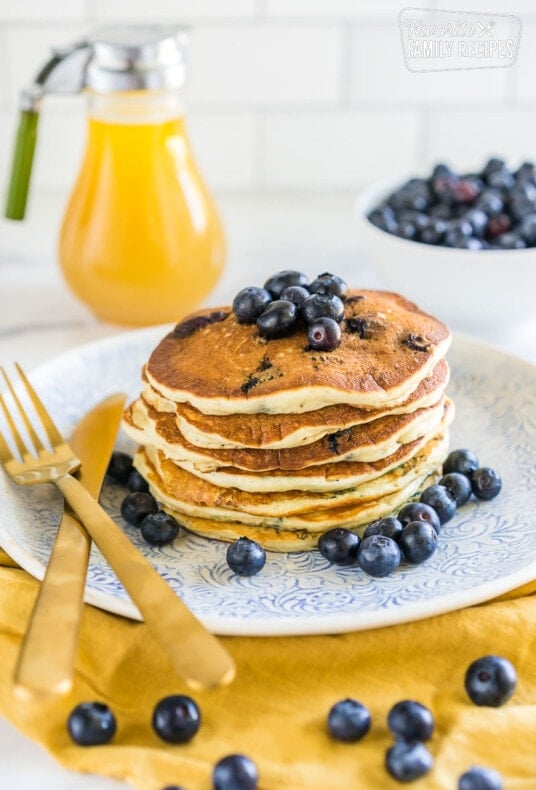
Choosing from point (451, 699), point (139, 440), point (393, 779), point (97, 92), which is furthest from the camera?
point (97, 92)

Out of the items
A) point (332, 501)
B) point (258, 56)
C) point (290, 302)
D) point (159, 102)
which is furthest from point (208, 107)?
point (332, 501)

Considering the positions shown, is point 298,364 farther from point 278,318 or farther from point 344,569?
point 344,569

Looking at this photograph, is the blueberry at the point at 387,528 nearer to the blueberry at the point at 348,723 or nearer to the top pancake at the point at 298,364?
Result: the top pancake at the point at 298,364

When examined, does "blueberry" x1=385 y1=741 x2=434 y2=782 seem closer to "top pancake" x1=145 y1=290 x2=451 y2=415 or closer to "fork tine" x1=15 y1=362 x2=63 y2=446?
"top pancake" x1=145 y1=290 x2=451 y2=415

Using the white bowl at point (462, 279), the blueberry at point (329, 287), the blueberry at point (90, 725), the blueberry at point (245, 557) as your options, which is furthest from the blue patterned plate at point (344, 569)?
the blueberry at point (329, 287)

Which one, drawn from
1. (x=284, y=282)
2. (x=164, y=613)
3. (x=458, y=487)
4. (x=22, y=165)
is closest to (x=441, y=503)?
(x=458, y=487)

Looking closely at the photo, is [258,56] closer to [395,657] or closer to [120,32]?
[120,32]

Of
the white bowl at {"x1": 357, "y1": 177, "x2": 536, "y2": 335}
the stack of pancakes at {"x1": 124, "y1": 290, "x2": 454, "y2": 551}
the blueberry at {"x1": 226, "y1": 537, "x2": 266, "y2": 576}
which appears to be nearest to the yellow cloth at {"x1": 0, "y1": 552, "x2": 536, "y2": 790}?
the blueberry at {"x1": 226, "y1": 537, "x2": 266, "y2": 576}
